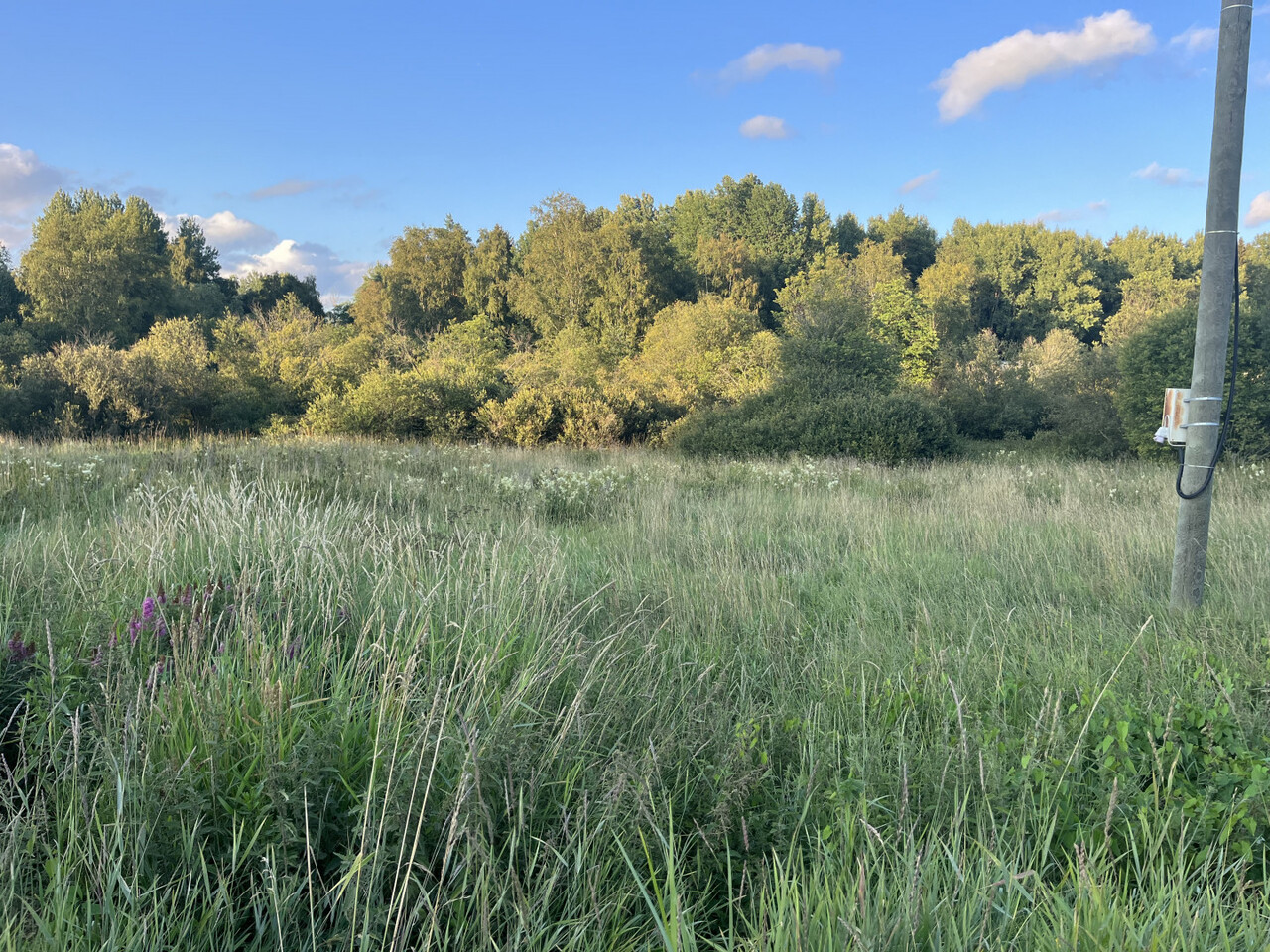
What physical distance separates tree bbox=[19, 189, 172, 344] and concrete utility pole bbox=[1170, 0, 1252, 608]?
134 feet

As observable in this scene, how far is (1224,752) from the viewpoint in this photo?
2408mm

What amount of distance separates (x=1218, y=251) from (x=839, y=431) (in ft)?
50.9

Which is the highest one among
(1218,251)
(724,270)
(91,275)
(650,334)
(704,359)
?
(724,270)

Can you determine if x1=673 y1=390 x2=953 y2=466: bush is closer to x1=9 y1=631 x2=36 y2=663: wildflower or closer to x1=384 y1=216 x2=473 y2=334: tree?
x1=9 y1=631 x2=36 y2=663: wildflower

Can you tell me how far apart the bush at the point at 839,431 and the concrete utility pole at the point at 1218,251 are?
14.0 m

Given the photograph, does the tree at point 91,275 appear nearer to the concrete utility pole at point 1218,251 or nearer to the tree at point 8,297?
the tree at point 8,297

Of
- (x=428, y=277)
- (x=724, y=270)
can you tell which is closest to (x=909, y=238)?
(x=724, y=270)

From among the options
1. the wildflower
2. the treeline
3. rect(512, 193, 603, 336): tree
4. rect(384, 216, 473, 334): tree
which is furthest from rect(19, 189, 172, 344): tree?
the wildflower

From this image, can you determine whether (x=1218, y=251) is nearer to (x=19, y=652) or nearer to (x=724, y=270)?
(x=19, y=652)

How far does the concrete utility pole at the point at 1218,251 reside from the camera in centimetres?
374

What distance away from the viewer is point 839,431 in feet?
62.8

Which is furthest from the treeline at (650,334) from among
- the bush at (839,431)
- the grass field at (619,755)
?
the grass field at (619,755)

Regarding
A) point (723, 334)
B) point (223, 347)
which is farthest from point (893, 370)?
point (223, 347)

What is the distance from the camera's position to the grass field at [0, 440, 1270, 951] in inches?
64.7
